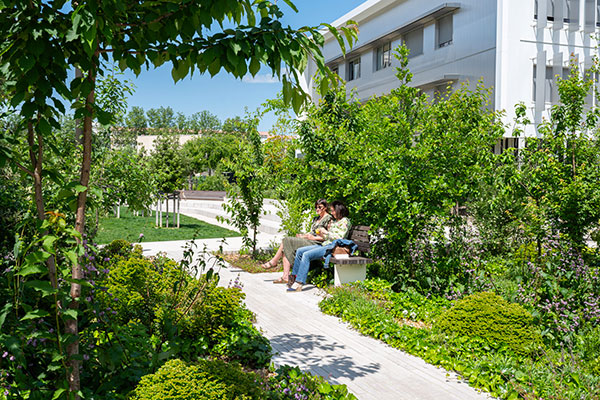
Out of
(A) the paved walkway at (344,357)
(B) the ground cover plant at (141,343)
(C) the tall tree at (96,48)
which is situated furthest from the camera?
(A) the paved walkway at (344,357)

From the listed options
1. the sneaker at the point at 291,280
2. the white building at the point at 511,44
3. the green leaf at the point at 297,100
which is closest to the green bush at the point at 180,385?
the green leaf at the point at 297,100

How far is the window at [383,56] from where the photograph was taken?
101 ft

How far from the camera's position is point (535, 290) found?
5570mm

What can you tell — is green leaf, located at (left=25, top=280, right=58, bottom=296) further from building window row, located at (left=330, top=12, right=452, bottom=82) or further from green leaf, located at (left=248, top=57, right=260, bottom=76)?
building window row, located at (left=330, top=12, right=452, bottom=82)

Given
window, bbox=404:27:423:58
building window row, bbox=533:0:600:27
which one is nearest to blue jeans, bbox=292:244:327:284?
building window row, bbox=533:0:600:27

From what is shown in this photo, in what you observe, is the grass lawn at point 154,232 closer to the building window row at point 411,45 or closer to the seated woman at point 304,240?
the seated woman at point 304,240

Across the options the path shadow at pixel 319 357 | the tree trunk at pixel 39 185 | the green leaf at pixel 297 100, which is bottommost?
the path shadow at pixel 319 357

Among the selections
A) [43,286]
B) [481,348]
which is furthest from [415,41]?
[43,286]

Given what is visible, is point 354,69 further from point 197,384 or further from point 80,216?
point 80,216

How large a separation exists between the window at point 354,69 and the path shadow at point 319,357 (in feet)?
102

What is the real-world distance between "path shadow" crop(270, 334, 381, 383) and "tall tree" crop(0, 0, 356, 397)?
8.05 ft

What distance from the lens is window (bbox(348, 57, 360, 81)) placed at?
34.7 meters

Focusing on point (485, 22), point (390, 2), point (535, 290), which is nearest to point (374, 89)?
point (390, 2)

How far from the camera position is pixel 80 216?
2.54 meters
